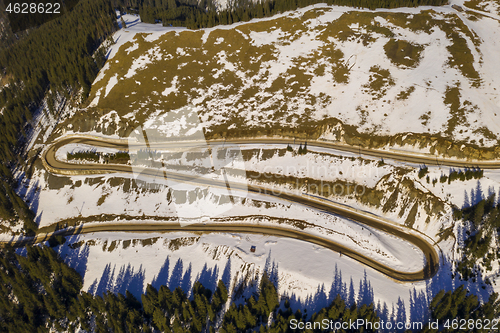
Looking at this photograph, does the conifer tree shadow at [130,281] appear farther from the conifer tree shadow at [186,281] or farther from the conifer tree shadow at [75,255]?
the conifer tree shadow at [75,255]

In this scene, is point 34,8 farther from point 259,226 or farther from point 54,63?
point 259,226

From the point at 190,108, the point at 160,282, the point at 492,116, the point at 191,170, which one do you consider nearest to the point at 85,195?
the point at 191,170

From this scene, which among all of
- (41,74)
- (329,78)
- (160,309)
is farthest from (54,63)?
(329,78)

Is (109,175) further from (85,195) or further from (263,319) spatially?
(263,319)

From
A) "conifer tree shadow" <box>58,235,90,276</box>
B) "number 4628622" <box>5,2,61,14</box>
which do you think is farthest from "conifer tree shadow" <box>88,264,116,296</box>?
"number 4628622" <box>5,2,61,14</box>

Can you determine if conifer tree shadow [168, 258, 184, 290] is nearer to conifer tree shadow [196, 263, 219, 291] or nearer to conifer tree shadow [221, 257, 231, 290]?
conifer tree shadow [196, 263, 219, 291]
